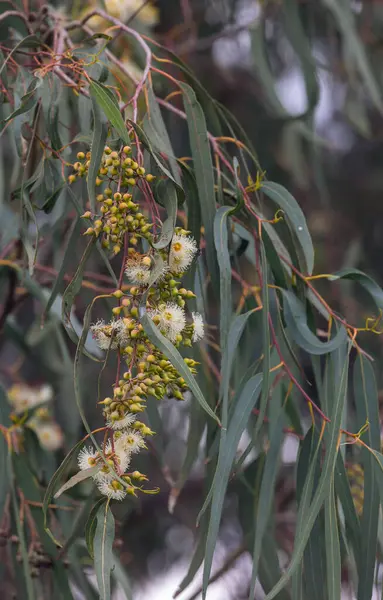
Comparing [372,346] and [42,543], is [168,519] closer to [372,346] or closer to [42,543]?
[372,346]

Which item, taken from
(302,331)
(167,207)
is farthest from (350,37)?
(167,207)

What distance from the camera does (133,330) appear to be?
0.86m

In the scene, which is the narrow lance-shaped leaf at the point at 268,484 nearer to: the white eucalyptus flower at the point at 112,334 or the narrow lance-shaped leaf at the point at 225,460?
the narrow lance-shaped leaf at the point at 225,460

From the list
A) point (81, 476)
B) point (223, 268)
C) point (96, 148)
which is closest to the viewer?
point (81, 476)

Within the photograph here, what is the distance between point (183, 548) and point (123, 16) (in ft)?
6.36

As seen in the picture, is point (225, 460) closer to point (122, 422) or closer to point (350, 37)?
point (122, 422)

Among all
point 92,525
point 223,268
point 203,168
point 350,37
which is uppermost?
point 350,37

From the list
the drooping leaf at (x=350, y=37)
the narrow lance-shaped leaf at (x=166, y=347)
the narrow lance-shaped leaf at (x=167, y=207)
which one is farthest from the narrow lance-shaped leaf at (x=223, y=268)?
the drooping leaf at (x=350, y=37)

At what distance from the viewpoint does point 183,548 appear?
3211 mm

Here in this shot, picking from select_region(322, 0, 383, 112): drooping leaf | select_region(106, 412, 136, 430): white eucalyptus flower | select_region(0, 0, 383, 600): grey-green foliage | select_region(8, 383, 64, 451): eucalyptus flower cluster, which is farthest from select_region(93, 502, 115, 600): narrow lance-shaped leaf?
select_region(322, 0, 383, 112): drooping leaf

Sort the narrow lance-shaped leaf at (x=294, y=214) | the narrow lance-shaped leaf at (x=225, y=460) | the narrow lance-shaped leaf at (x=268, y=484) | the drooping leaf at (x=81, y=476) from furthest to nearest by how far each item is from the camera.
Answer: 1. the narrow lance-shaped leaf at (x=294, y=214)
2. the narrow lance-shaped leaf at (x=268, y=484)
3. the narrow lance-shaped leaf at (x=225, y=460)
4. the drooping leaf at (x=81, y=476)

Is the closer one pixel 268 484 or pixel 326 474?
pixel 326 474

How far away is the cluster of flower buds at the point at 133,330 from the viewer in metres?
0.85

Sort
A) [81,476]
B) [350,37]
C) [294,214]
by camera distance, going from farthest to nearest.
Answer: [350,37] → [294,214] → [81,476]
